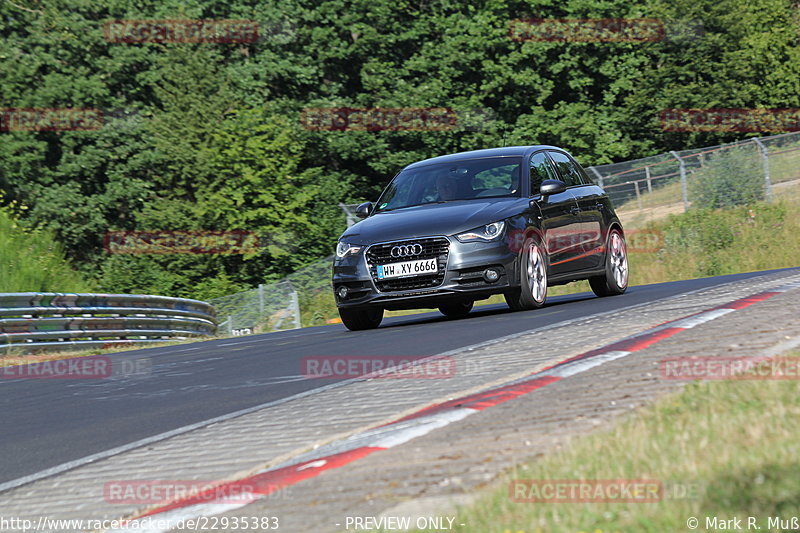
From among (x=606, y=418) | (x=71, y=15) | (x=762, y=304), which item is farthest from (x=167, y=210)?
(x=606, y=418)

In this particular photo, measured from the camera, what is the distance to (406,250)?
40.6ft

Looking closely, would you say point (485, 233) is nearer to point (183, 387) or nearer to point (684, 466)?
point (183, 387)

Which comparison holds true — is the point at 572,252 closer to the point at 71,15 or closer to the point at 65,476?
the point at 65,476

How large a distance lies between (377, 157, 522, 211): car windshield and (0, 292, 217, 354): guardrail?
579 cm

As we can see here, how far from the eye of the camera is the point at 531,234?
12875 millimetres

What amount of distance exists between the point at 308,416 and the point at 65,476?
4.69 feet

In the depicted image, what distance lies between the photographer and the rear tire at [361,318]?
13.6 metres

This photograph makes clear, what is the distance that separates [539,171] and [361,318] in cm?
276

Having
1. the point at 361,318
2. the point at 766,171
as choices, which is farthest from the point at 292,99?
the point at 361,318

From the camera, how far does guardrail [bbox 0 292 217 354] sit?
1652cm

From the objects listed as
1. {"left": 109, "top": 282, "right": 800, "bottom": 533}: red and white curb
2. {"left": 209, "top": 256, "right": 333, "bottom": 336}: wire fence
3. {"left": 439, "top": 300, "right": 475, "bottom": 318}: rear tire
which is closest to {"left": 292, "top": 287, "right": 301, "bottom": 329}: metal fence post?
{"left": 209, "top": 256, "right": 333, "bottom": 336}: wire fence

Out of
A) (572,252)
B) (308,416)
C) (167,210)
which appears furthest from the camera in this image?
(167,210)

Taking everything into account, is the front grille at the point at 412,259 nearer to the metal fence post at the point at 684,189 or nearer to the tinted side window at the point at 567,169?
the tinted side window at the point at 567,169

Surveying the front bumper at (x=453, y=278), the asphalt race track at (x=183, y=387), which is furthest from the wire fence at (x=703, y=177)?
the front bumper at (x=453, y=278)
